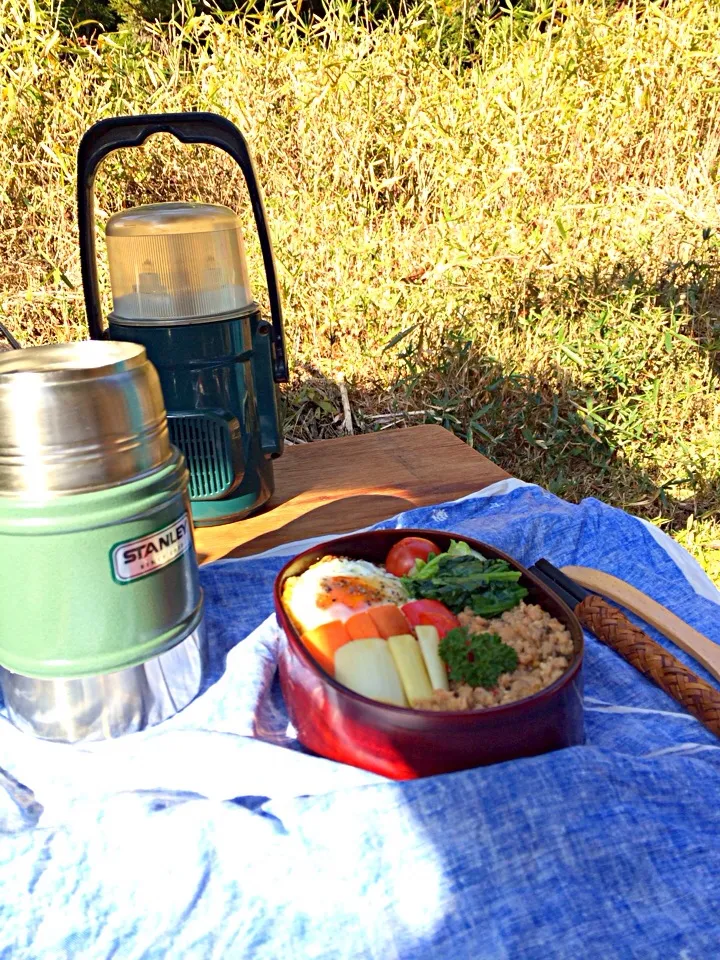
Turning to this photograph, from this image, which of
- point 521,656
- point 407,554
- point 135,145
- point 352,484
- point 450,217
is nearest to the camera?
point 521,656

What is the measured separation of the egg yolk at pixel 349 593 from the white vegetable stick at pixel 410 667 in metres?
0.08

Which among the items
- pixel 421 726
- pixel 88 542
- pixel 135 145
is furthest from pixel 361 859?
pixel 135 145

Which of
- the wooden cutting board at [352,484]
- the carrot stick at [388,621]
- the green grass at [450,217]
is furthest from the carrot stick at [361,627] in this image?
the green grass at [450,217]

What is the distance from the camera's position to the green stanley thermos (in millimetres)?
1035

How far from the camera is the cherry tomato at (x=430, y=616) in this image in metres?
0.74

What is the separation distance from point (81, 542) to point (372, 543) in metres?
0.34

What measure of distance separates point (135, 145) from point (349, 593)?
0.64 m

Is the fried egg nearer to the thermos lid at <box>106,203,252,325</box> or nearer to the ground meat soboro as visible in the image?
the ground meat soboro

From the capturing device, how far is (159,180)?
2688 millimetres

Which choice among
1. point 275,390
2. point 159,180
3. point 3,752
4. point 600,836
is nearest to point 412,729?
point 600,836

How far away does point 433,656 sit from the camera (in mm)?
696

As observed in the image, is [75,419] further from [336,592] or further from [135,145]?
[135,145]

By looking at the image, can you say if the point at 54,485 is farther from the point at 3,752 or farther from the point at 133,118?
the point at 133,118

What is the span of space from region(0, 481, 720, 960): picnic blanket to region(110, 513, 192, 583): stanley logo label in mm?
169
